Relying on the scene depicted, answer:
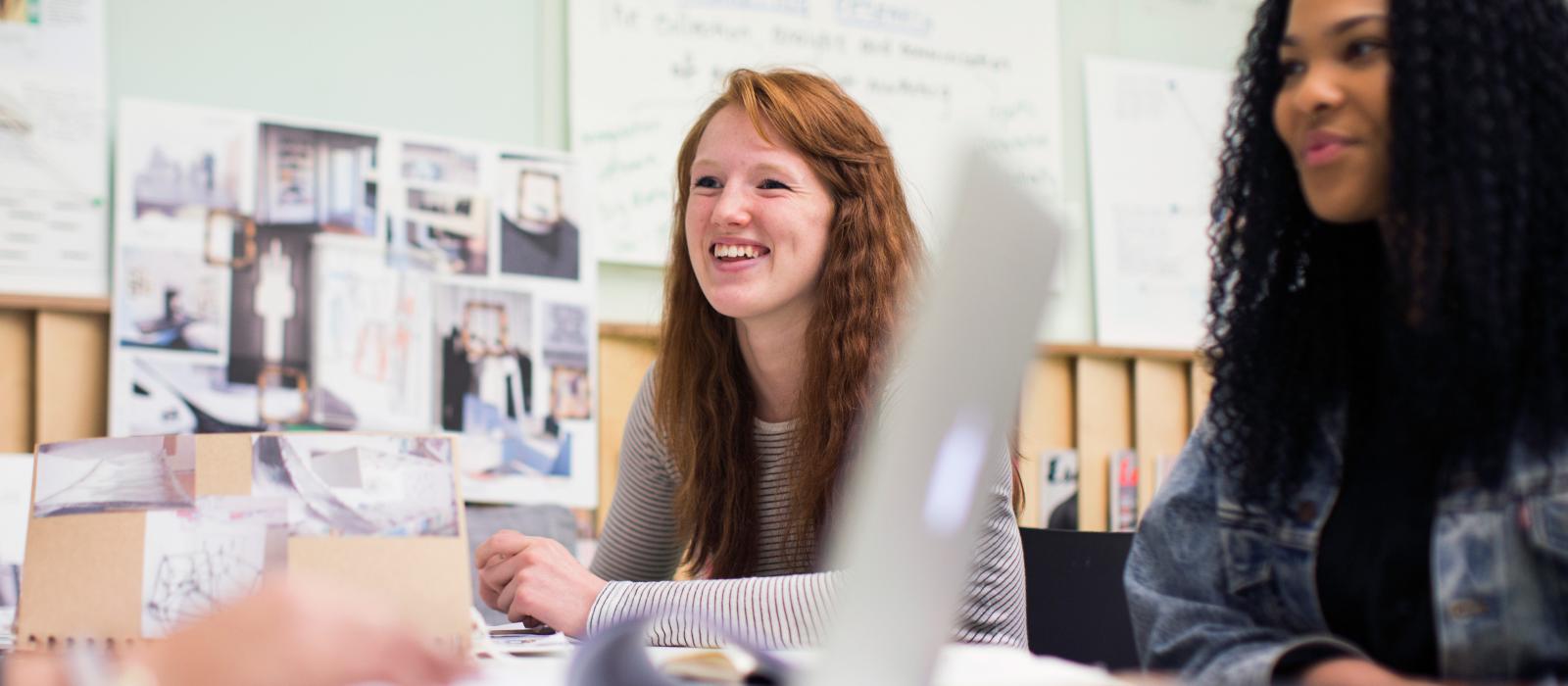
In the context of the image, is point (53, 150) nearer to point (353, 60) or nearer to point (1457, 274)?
point (353, 60)

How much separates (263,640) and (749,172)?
3.62 ft

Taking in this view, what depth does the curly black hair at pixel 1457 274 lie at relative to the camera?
80cm

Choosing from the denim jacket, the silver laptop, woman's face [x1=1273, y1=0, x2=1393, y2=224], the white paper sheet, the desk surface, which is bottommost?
the desk surface

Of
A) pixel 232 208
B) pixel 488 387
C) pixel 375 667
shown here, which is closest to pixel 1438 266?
pixel 375 667

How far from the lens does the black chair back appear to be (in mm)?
1502

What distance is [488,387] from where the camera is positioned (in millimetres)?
2285

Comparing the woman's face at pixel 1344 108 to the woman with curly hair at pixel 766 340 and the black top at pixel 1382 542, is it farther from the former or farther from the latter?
the woman with curly hair at pixel 766 340

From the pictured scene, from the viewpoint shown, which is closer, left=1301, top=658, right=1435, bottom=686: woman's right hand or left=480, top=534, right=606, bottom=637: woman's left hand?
left=1301, top=658, right=1435, bottom=686: woman's right hand

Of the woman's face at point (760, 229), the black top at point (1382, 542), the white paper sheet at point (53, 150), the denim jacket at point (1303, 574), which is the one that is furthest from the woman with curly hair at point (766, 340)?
the white paper sheet at point (53, 150)

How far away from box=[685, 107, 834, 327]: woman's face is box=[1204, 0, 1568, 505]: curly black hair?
28.4 inches

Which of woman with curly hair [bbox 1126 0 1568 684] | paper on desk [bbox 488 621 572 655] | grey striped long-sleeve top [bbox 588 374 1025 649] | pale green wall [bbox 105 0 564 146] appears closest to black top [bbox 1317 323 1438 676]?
woman with curly hair [bbox 1126 0 1568 684]

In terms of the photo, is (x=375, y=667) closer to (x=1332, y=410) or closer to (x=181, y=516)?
(x=181, y=516)

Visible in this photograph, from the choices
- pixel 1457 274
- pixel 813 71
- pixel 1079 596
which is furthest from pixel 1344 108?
pixel 813 71

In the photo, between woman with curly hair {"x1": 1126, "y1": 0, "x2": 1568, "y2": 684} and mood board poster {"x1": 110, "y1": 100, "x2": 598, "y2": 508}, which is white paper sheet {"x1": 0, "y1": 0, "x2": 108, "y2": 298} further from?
woman with curly hair {"x1": 1126, "y1": 0, "x2": 1568, "y2": 684}
